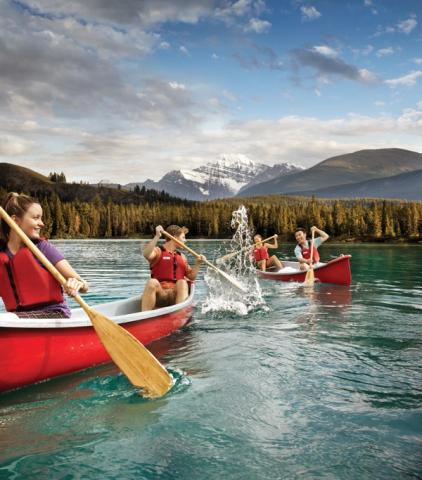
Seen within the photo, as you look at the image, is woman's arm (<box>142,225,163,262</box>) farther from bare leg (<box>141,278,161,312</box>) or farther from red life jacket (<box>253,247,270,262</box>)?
red life jacket (<box>253,247,270,262</box>)

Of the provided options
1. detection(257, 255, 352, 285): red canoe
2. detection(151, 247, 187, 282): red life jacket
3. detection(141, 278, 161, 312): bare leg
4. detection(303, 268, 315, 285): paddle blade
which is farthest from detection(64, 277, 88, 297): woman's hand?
detection(257, 255, 352, 285): red canoe

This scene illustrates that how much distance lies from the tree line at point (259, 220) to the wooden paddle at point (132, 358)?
317 feet

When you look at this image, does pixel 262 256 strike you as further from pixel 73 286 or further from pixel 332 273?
pixel 73 286

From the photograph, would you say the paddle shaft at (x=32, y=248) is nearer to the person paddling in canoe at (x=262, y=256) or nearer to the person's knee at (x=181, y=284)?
the person's knee at (x=181, y=284)

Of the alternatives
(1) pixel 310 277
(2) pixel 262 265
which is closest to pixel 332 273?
(1) pixel 310 277

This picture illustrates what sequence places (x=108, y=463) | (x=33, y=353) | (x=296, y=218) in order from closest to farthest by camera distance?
(x=108, y=463), (x=33, y=353), (x=296, y=218)

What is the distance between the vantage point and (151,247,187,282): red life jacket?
10.1 metres

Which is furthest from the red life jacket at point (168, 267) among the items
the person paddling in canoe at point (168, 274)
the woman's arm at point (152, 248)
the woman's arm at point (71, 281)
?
the woman's arm at point (71, 281)

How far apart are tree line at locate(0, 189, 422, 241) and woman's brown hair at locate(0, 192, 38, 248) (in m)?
97.5

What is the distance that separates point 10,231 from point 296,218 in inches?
4706

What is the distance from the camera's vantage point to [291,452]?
15.0ft

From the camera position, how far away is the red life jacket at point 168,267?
1012 cm

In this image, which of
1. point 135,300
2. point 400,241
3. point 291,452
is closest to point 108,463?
point 291,452

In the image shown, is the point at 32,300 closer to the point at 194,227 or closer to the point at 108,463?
the point at 108,463
